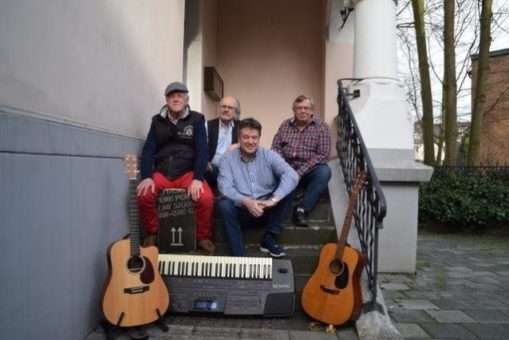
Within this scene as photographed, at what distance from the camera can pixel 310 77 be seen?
805cm

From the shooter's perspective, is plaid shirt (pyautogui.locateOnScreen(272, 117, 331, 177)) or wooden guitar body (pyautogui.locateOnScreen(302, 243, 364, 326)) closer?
wooden guitar body (pyautogui.locateOnScreen(302, 243, 364, 326))

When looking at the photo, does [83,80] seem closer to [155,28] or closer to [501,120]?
[155,28]

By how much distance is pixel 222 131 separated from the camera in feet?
15.4

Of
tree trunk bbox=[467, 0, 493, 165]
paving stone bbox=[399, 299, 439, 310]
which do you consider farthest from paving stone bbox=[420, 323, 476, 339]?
tree trunk bbox=[467, 0, 493, 165]

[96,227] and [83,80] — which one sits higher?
[83,80]

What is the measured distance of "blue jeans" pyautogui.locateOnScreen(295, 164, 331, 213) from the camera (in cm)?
422

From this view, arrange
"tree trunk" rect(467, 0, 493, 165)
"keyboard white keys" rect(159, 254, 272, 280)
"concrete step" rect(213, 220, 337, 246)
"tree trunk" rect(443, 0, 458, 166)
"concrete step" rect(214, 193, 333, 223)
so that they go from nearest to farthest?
"keyboard white keys" rect(159, 254, 272, 280) < "concrete step" rect(213, 220, 337, 246) < "concrete step" rect(214, 193, 333, 223) < "tree trunk" rect(467, 0, 493, 165) < "tree trunk" rect(443, 0, 458, 166)

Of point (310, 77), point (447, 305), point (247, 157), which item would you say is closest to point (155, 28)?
point (247, 157)

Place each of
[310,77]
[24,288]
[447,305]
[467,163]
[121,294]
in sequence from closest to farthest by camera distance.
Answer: [24,288] < [121,294] < [447,305] < [310,77] < [467,163]

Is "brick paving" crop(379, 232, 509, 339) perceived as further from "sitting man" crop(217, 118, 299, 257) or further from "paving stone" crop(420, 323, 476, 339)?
"sitting man" crop(217, 118, 299, 257)

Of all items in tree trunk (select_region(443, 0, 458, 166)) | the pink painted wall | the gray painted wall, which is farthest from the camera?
tree trunk (select_region(443, 0, 458, 166))

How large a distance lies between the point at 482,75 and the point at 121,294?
31.2 ft

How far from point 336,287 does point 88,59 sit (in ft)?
7.47

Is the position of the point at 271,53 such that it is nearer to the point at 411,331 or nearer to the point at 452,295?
the point at 452,295
